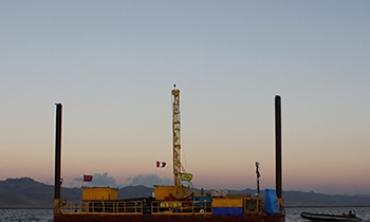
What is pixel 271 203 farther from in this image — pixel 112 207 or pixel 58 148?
pixel 58 148

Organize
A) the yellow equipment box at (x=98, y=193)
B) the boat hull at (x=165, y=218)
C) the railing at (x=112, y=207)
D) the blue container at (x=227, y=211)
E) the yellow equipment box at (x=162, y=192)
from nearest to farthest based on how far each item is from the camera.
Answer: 1. the boat hull at (x=165, y=218)
2. the blue container at (x=227, y=211)
3. the railing at (x=112, y=207)
4. the yellow equipment box at (x=162, y=192)
5. the yellow equipment box at (x=98, y=193)

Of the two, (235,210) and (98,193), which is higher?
(98,193)

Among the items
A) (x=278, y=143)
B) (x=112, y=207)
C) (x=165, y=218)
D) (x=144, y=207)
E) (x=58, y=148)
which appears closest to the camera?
(x=165, y=218)

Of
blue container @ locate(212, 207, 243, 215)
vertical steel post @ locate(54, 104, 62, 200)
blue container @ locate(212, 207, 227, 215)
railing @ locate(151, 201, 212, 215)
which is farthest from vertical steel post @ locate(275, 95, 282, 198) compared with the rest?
vertical steel post @ locate(54, 104, 62, 200)

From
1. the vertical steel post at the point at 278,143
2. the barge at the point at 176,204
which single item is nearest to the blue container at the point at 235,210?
the barge at the point at 176,204

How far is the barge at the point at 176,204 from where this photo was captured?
2347 inches

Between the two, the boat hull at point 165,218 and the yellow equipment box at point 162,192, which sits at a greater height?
the yellow equipment box at point 162,192

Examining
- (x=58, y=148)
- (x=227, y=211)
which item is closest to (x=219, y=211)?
(x=227, y=211)

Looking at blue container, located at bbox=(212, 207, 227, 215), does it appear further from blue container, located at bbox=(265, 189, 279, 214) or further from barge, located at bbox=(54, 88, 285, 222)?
blue container, located at bbox=(265, 189, 279, 214)

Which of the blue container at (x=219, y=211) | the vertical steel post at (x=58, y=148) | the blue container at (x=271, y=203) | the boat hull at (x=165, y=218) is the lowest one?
the boat hull at (x=165, y=218)

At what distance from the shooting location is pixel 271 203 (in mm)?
59844

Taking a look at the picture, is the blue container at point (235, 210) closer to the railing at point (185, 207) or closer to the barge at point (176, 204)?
the barge at point (176, 204)

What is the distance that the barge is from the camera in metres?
59.6

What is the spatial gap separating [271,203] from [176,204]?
34.1ft
